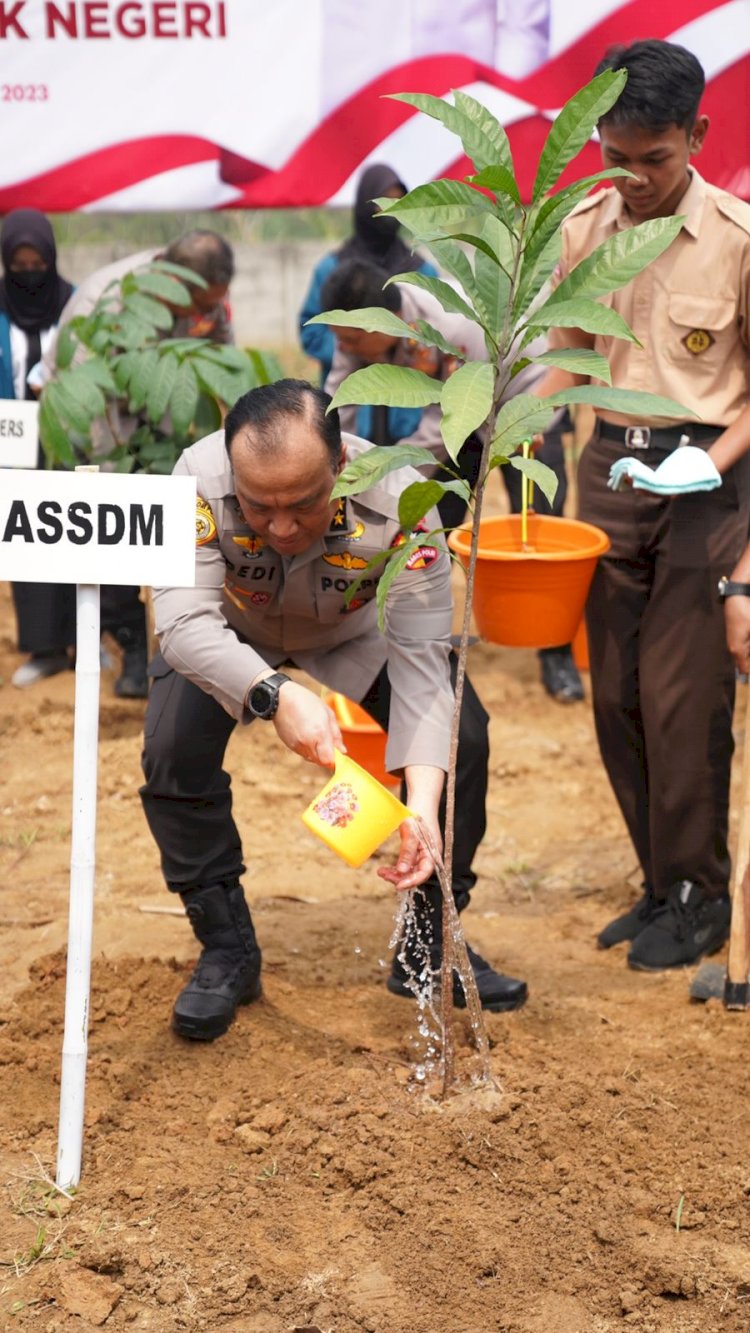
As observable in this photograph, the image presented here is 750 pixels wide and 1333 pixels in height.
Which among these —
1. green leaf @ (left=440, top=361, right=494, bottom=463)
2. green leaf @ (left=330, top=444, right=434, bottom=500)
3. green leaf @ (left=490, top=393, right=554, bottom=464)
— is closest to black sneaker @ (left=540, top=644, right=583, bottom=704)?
green leaf @ (left=490, top=393, right=554, bottom=464)

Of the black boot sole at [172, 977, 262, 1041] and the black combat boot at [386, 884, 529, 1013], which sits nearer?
the black boot sole at [172, 977, 262, 1041]

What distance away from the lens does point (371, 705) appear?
3305 millimetres

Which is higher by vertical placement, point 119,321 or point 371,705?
point 119,321

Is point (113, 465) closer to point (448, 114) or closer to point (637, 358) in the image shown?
point (637, 358)

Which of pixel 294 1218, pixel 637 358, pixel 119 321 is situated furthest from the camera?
pixel 119 321

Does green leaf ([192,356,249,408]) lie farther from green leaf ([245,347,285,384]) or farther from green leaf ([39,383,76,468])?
green leaf ([39,383,76,468])

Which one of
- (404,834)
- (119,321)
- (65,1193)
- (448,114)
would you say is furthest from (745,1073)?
(119,321)

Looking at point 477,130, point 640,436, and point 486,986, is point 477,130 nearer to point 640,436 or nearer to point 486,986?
point 640,436

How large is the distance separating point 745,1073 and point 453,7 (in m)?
3.76

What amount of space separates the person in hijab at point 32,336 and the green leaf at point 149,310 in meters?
0.90

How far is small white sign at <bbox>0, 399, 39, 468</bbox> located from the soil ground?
117 centimetres

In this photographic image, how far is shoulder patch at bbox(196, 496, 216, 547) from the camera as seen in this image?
296cm

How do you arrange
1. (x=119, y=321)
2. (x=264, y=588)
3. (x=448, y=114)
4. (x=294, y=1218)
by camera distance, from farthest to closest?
(x=119, y=321) < (x=264, y=588) < (x=294, y=1218) < (x=448, y=114)

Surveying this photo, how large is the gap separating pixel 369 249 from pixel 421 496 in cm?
330
